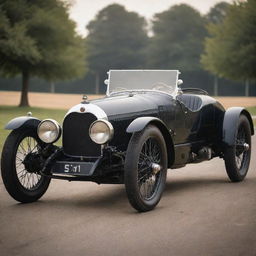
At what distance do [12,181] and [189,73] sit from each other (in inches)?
2746

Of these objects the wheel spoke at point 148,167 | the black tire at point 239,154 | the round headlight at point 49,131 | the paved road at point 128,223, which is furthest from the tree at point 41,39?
the wheel spoke at point 148,167

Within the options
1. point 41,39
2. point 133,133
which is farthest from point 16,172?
point 41,39

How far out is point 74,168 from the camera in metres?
6.80

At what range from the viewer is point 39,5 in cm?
3497

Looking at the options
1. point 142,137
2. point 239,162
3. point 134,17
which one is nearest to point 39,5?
point 239,162

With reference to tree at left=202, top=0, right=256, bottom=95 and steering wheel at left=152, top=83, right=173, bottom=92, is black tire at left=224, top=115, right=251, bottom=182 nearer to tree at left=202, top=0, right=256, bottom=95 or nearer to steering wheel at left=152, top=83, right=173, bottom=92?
steering wheel at left=152, top=83, right=173, bottom=92

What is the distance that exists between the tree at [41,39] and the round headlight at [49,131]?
78.9 feet

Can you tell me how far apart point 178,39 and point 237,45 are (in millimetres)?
45255

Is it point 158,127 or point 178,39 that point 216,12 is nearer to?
point 178,39

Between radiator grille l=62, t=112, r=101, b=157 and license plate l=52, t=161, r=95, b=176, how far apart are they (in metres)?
0.27

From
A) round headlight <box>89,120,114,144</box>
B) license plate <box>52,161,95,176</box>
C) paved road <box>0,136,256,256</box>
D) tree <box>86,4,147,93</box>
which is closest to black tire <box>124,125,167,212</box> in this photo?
paved road <box>0,136,256,256</box>

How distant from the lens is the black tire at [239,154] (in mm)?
8531

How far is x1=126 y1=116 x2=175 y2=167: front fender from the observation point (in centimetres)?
661

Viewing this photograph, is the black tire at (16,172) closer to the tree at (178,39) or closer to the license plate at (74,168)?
the license plate at (74,168)
